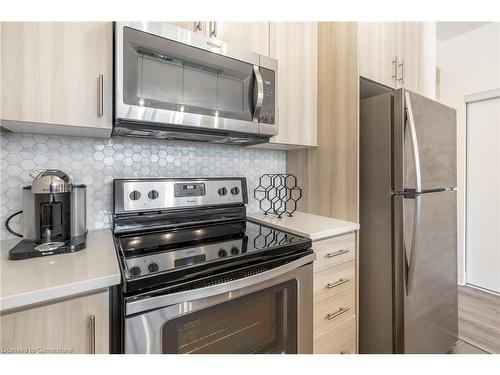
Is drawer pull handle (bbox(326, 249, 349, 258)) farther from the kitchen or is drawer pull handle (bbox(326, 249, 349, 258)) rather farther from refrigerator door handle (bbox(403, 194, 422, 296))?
refrigerator door handle (bbox(403, 194, 422, 296))

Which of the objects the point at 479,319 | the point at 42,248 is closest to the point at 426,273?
the point at 479,319

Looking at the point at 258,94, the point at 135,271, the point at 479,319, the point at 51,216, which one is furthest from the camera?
the point at 479,319

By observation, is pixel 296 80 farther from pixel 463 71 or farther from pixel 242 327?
pixel 463 71

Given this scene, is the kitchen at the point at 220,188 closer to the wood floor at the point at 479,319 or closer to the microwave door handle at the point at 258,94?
the microwave door handle at the point at 258,94

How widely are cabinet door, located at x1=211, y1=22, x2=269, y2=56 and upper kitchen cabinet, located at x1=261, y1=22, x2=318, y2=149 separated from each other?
56mm

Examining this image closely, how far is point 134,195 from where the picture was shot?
1.25 meters

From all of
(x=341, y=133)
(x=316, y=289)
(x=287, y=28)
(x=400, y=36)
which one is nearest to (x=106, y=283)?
(x=316, y=289)

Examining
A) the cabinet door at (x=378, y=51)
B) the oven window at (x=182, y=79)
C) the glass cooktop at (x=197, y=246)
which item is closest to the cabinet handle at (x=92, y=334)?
the glass cooktop at (x=197, y=246)

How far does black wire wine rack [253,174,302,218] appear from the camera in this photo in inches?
71.4

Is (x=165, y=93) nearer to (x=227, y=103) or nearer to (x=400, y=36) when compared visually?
(x=227, y=103)

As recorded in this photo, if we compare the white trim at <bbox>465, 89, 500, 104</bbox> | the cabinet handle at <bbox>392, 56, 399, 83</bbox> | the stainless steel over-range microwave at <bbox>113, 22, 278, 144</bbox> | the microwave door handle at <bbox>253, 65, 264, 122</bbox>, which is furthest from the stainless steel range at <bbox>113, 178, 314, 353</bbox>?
the white trim at <bbox>465, 89, 500, 104</bbox>

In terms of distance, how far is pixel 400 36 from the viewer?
1.70 m

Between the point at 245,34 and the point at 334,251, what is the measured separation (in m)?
1.20
